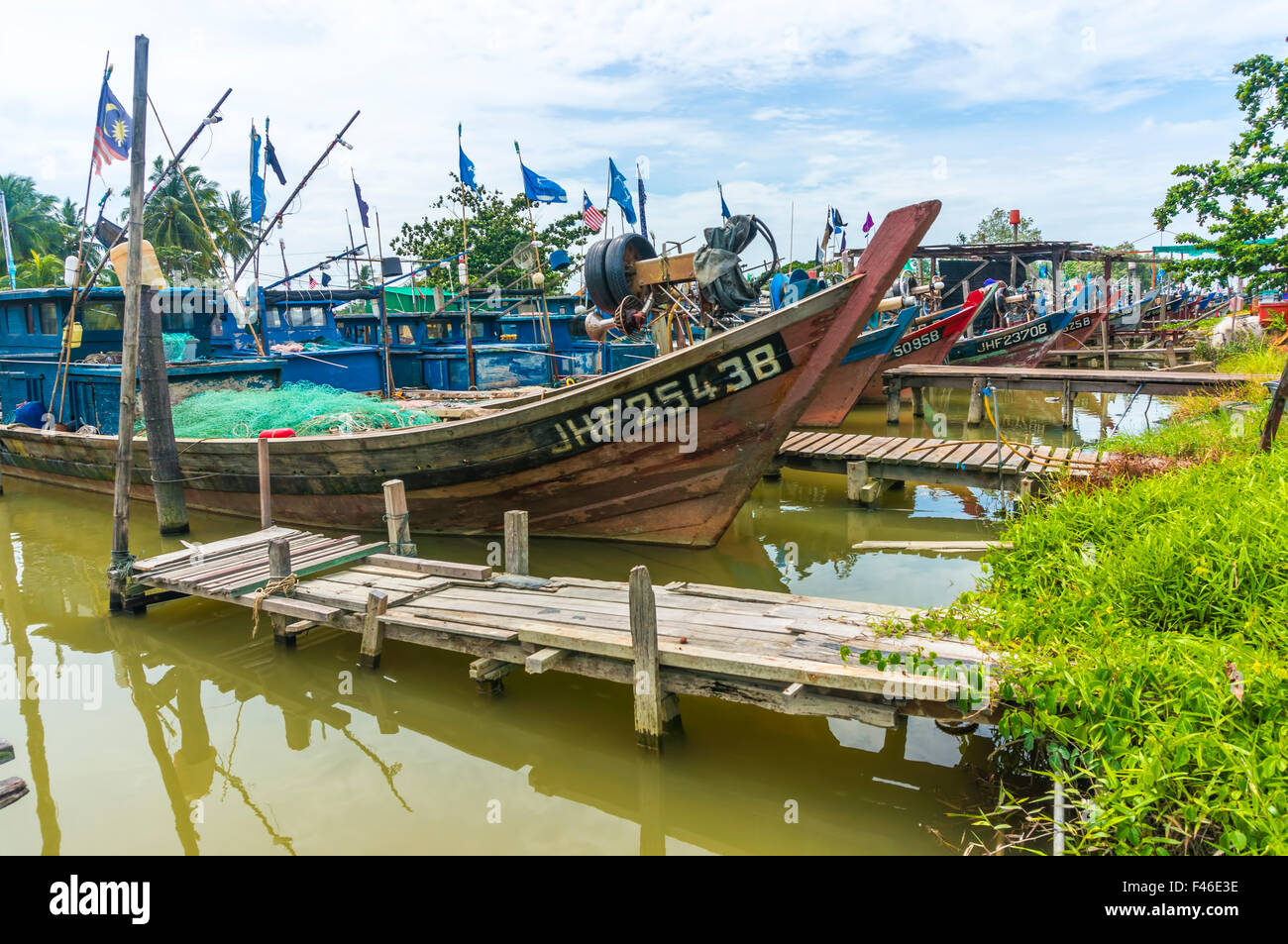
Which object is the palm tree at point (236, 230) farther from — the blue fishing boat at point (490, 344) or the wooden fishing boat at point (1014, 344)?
the wooden fishing boat at point (1014, 344)

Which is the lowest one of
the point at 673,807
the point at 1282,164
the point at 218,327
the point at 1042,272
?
the point at 673,807

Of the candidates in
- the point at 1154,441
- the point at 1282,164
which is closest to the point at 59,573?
the point at 1154,441

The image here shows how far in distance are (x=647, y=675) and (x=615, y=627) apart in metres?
0.53

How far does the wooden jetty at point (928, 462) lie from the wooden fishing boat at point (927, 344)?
738cm

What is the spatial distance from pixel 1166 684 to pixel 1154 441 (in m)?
6.00

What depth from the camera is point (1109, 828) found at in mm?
2924

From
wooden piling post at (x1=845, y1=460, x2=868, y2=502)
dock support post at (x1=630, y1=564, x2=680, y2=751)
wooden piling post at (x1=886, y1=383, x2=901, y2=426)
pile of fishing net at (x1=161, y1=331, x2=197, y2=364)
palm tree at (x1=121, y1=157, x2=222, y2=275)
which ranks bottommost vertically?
dock support post at (x1=630, y1=564, x2=680, y2=751)

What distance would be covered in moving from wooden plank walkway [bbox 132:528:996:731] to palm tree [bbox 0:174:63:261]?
1646 inches

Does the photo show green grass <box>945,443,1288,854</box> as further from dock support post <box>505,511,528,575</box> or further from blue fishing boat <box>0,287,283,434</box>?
blue fishing boat <box>0,287,283,434</box>

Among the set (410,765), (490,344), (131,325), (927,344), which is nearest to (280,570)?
(410,765)

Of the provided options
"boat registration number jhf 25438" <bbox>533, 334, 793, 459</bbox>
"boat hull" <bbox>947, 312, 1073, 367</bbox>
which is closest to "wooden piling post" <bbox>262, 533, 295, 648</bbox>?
"boat registration number jhf 25438" <bbox>533, 334, 793, 459</bbox>

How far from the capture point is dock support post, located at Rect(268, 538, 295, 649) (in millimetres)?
6332
